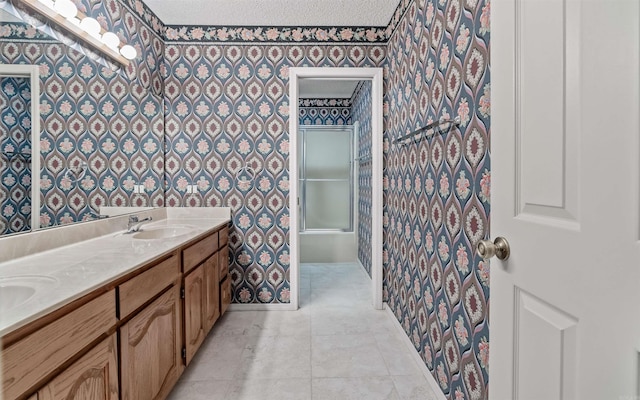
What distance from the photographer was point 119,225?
7.13 feet

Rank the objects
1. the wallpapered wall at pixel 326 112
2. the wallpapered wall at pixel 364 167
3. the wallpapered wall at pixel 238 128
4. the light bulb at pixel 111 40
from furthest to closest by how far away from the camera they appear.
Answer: the wallpapered wall at pixel 326 112 → the wallpapered wall at pixel 364 167 → the wallpapered wall at pixel 238 128 → the light bulb at pixel 111 40

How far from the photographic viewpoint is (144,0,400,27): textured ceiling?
2.47m

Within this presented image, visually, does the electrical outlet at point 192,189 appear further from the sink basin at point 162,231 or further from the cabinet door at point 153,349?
the cabinet door at point 153,349

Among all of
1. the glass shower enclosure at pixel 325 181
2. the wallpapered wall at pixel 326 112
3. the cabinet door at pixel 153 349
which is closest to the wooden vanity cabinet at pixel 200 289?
the cabinet door at pixel 153 349

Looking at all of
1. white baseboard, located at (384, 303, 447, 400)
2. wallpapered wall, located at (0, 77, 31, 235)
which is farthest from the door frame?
wallpapered wall, located at (0, 77, 31, 235)

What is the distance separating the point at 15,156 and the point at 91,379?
102cm

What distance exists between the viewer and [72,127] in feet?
5.91

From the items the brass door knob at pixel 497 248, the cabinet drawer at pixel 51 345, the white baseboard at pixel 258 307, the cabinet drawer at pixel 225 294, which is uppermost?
the brass door knob at pixel 497 248

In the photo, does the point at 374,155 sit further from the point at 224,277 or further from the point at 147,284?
the point at 147,284

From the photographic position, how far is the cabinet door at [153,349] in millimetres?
1260

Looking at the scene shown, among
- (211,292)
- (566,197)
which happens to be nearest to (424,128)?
(566,197)

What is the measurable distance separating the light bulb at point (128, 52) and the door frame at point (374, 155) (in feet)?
3.90

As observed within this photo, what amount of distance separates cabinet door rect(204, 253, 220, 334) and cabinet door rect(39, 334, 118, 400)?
104 centimetres

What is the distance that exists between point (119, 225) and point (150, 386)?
115cm
